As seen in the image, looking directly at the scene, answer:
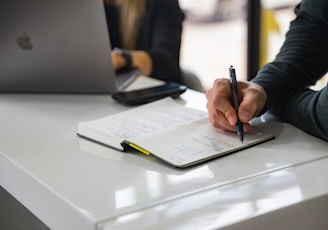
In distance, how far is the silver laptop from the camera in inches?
54.5

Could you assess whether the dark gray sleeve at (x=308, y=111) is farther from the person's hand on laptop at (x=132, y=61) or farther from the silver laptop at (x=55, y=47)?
the person's hand on laptop at (x=132, y=61)

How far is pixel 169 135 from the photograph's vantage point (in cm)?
104

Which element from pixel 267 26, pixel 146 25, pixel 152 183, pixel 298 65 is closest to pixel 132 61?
pixel 146 25

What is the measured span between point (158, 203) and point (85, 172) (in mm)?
168

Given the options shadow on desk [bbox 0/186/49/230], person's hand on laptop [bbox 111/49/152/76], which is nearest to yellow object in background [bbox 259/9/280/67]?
person's hand on laptop [bbox 111/49/152/76]

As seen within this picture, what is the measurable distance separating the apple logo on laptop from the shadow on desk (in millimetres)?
340

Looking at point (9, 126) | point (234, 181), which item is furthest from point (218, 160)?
point (9, 126)

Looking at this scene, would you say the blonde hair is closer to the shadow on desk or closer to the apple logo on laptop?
the apple logo on laptop

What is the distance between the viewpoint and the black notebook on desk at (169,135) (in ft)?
3.15

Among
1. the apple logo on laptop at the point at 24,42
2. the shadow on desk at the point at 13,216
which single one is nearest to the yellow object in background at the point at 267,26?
the apple logo on laptop at the point at 24,42

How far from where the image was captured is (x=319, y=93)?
1070 mm

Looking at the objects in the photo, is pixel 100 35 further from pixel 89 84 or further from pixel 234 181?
pixel 234 181

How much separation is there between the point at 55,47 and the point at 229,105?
1.76 feet

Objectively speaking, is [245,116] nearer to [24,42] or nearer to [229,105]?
[229,105]
